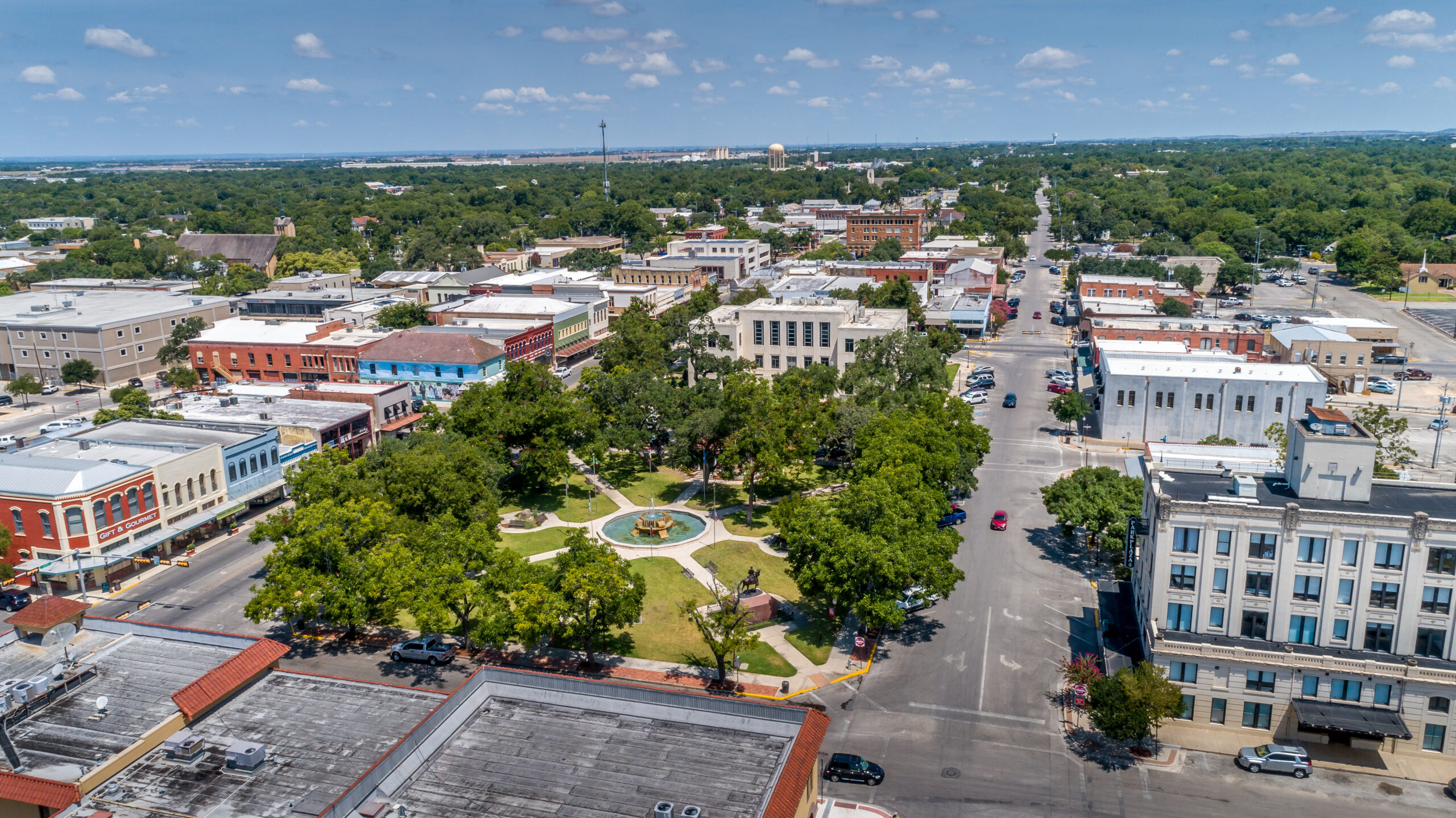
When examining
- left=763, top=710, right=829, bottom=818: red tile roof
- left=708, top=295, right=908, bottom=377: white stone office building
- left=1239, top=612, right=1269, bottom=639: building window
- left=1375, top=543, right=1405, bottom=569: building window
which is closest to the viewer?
left=763, top=710, right=829, bottom=818: red tile roof

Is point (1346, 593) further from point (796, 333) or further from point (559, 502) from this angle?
point (796, 333)

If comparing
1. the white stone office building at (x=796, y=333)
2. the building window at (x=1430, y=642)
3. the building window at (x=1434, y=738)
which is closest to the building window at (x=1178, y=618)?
the building window at (x=1430, y=642)

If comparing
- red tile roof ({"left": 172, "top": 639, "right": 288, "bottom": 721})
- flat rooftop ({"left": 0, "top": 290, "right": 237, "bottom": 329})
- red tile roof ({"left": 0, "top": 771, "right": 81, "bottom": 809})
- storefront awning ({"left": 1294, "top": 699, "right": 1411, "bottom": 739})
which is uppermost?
flat rooftop ({"left": 0, "top": 290, "right": 237, "bottom": 329})

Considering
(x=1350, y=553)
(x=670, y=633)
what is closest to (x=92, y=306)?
(x=670, y=633)

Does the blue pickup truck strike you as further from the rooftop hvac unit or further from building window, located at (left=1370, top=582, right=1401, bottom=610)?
the rooftop hvac unit

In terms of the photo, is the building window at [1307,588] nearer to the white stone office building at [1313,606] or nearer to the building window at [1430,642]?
the white stone office building at [1313,606]

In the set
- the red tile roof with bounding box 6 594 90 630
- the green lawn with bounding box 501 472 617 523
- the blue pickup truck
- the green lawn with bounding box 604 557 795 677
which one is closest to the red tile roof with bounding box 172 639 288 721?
the red tile roof with bounding box 6 594 90 630
